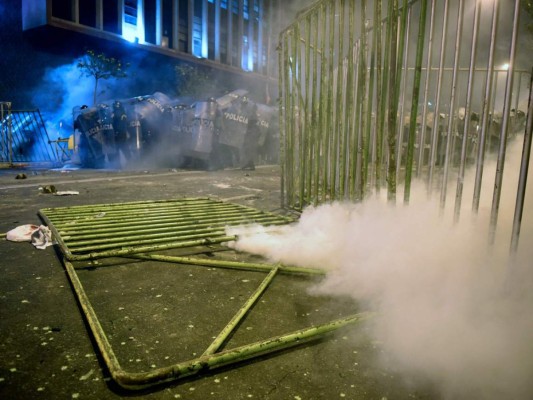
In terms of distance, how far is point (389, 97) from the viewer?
9.92 ft

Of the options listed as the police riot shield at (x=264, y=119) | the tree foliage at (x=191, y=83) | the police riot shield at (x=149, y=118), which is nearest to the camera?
the police riot shield at (x=149, y=118)

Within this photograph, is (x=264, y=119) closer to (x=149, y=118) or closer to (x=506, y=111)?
(x=149, y=118)

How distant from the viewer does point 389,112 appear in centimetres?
301

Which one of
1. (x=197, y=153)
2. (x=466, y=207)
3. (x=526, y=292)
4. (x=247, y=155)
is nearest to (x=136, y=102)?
(x=197, y=153)

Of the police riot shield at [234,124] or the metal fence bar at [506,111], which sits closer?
the metal fence bar at [506,111]

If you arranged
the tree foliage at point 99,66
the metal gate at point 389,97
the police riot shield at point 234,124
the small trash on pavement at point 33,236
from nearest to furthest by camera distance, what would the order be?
the metal gate at point 389,97
the small trash on pavement at point 33,236
the police riot shield at point 234,124
the tree foliage at point 99,66

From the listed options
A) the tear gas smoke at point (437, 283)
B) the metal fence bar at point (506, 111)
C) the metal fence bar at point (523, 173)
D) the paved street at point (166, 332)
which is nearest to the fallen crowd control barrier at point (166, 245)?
the paved street at point (166, 332)

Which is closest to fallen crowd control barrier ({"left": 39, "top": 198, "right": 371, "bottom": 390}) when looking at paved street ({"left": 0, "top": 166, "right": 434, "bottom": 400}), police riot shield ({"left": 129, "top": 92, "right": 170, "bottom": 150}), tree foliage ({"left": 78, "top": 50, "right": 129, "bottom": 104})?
paved street ({"left": 0, "top": 166, "right": 434, "bottom": 400})

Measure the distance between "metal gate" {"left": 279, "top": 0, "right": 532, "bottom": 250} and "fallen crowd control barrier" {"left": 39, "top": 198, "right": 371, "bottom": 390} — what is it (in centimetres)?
97

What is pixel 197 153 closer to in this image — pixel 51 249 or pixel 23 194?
pixel 23 194

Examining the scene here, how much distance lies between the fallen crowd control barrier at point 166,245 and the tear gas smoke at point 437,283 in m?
0.26

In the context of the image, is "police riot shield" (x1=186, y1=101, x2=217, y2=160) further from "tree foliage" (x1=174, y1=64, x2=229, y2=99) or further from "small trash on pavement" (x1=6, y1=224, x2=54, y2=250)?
"tree foliage" (x1=174, y1=64, x2=229, y2=99)

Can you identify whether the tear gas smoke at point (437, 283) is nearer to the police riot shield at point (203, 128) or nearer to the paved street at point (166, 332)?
the paved street at point (166, 332)

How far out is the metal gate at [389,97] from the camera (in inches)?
93.1
